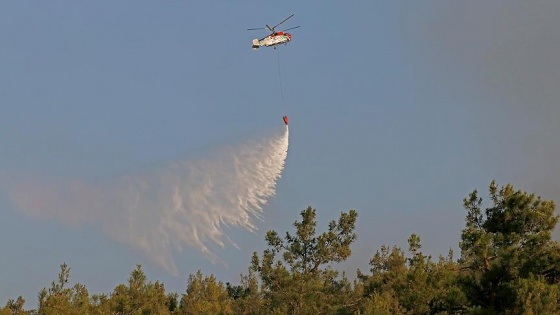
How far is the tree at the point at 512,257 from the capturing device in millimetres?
32594

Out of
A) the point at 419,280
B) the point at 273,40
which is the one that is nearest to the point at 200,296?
the point at 273,40

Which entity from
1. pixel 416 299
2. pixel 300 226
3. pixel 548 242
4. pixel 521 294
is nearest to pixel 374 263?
pixel 300 226

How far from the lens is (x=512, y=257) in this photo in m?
34.9

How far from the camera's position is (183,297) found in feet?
261

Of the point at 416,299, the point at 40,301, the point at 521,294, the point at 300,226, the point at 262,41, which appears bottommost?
the point at 521,294

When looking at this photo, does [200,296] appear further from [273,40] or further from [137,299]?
[273,40]

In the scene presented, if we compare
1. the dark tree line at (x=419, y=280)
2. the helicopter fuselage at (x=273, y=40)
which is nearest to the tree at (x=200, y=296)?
the dark tree line at (x=419, y=280)

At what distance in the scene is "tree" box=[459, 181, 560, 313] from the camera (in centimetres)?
3259

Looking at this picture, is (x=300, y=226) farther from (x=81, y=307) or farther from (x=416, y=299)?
(x=416, y=299)

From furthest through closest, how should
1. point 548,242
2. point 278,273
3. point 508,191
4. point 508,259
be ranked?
point 278,273 → point 508,191 → point 548,242 → point 508,259

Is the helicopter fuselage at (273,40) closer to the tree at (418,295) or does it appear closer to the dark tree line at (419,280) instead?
the dark tree line at (419,280)

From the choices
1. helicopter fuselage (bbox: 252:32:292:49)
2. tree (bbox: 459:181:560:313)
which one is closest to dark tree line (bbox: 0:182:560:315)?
tree (bbox: 459:181:560:313)

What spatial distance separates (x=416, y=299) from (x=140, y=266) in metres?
50.8

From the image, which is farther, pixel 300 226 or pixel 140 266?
pixel 140 266
